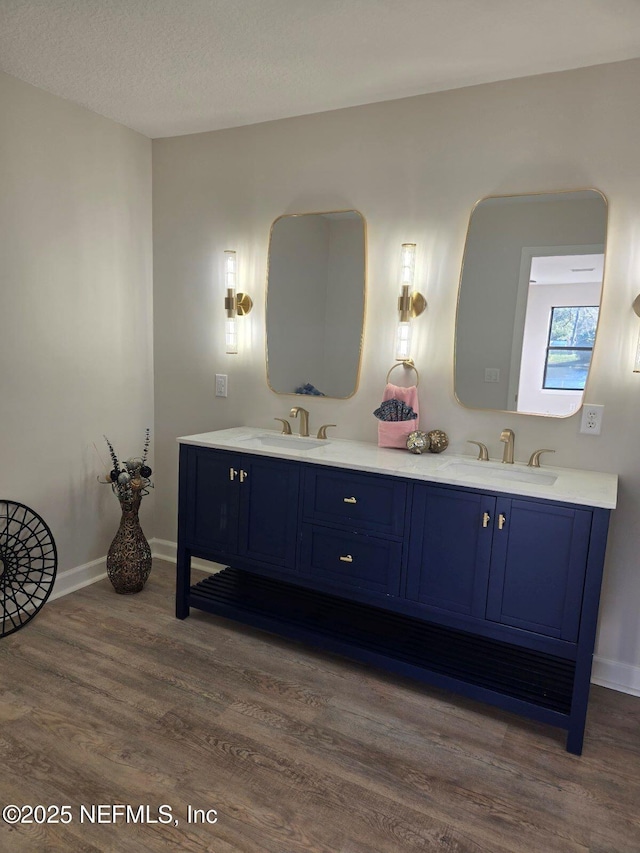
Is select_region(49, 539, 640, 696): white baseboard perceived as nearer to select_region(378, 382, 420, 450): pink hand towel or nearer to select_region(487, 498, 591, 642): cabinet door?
select_region(487, 498, 591, 642): cabinet door

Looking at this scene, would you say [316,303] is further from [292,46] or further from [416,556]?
[416,556]

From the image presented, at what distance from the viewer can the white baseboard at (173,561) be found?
7.67 feet

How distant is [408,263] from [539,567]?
1.43 m

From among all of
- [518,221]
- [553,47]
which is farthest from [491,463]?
[553,47]

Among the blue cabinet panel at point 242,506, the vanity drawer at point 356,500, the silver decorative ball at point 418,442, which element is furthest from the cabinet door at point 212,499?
the silver decorative ball at point 418,442

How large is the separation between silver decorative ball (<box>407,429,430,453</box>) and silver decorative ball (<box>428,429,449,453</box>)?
0.02 meters

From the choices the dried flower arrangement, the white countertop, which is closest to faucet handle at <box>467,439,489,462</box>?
the white countertop

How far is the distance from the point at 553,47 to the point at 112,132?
2.16m

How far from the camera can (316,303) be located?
2.85 meters

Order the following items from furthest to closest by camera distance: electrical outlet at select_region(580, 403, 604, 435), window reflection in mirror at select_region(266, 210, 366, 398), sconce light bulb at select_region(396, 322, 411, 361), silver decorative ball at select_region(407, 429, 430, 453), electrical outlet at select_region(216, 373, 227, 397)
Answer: electrical outlet at select_region(216, 373, 227, 397) < window reflection in mirror at select_region(266, 210, 366, 398) < sconce light bulb at select_region(396, 322, 411, 361) < silver decorative ball at select_region(407, 429, 430, 453) < electrical outlet at select_region(580, 403, 604, 435)

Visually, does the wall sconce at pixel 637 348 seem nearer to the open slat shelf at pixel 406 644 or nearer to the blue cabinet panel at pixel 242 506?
the open slat shelf at pixel 406 644

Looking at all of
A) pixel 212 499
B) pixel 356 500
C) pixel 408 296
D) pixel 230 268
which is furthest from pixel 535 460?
pixel 230 268

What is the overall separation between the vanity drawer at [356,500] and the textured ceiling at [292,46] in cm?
163

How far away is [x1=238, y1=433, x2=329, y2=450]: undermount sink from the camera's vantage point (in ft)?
9.07
